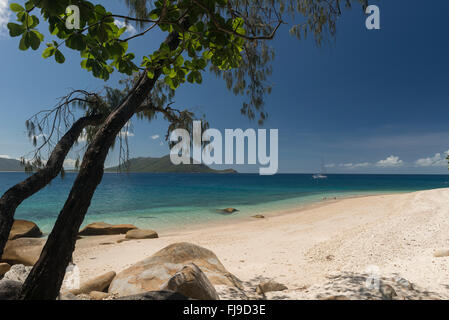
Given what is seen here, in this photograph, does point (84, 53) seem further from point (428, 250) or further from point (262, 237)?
point (262, 237)

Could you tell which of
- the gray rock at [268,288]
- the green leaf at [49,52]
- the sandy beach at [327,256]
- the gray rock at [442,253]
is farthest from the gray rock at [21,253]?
the gray rock at [442,253]

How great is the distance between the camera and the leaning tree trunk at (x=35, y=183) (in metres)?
1.60

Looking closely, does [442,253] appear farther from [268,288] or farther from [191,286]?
[191,286]

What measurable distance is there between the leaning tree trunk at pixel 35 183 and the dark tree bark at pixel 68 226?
11.8 inches

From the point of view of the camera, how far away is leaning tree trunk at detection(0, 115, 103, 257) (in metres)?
1.60

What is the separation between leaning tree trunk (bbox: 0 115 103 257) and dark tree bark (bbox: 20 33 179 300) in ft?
0.98

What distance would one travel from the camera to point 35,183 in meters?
1.86

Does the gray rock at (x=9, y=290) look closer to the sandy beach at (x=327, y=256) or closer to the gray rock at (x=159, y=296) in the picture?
the gray rock at (x=159, y=296)

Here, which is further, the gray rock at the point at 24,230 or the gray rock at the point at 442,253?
the gray rock at the point at 24,230

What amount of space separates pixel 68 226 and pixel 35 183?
1.82ft

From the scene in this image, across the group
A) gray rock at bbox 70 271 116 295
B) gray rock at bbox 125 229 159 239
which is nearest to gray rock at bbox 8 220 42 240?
gray rock at bbox 125 229 159 239

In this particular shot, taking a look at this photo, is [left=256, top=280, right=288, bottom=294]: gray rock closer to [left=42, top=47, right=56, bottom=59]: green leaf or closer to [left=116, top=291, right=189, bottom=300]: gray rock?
[left=116, top=291, right=189, bottom=300]: gray rock

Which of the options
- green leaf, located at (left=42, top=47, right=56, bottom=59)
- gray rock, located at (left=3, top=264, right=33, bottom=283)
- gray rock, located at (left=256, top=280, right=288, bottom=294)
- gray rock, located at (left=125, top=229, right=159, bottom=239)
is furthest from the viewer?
gray rock, located at (left=125, top=229, right=159, bottom=239)
